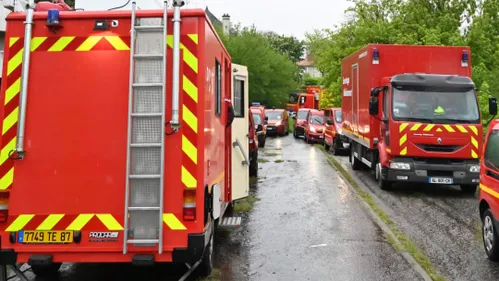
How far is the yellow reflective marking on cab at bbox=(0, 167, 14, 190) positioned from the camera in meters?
4.58

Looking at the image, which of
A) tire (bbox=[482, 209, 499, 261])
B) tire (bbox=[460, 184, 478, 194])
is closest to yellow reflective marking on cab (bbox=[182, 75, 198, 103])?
tire (bbox=[482, 209, 499, 261])

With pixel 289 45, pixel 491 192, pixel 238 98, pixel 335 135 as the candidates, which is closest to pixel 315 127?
pixel 335 135

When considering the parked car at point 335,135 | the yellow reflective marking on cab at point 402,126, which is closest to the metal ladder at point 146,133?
the yellow reflective marking on cab at point 402,126

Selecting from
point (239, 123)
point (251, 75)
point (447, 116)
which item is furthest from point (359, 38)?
point (239, 123)

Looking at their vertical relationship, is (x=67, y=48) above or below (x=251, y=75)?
below

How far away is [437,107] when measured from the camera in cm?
1121

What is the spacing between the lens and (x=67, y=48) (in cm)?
467

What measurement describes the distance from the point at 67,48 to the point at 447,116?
29.6ft

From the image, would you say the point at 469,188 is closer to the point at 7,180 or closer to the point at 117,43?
the point at 117,43

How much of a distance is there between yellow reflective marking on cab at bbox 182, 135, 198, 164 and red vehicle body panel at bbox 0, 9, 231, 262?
0.07 ft

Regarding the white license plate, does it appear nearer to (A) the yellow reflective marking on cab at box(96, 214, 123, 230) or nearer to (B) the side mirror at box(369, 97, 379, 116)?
(B) the side mirror at box(369, 97, 379, 116)

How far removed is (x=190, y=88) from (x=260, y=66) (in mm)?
34618

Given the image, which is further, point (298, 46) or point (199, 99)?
point (298, 46)

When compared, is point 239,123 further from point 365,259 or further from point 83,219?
point 83,219
